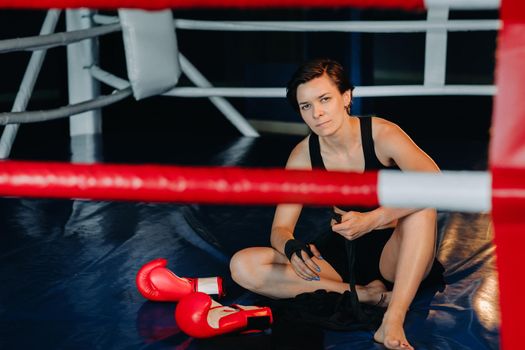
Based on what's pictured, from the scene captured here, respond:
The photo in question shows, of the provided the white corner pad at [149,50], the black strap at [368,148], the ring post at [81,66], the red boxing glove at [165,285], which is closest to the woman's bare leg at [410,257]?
the black strap at [368,148]

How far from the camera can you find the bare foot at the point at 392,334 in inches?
57.0

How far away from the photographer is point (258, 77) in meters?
5.30

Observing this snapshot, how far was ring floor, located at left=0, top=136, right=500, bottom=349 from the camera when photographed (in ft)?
4.98

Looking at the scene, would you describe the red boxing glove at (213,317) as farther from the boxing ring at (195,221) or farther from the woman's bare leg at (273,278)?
the woman's bare leg at (273,278)

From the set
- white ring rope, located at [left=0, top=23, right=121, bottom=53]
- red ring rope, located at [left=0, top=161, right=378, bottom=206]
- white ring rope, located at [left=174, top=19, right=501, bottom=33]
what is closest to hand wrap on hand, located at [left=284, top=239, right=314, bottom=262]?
red ring rope, located at [left=0, top=161, right=378, bottom=206]

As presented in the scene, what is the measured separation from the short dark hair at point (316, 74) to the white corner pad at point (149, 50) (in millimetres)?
1666

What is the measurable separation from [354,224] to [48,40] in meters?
1.63

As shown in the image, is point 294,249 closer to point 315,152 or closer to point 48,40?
point 315,152

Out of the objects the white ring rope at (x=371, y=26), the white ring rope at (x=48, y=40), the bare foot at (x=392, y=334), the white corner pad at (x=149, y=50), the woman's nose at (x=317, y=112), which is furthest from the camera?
the white corner pad at (x=149, y=50)

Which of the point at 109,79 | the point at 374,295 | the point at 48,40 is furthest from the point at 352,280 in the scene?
the point at 109,79

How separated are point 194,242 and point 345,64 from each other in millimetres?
2392

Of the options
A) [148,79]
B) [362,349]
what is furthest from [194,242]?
[148,79]

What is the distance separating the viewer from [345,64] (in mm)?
4336

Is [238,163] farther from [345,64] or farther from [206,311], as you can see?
[206,311]
